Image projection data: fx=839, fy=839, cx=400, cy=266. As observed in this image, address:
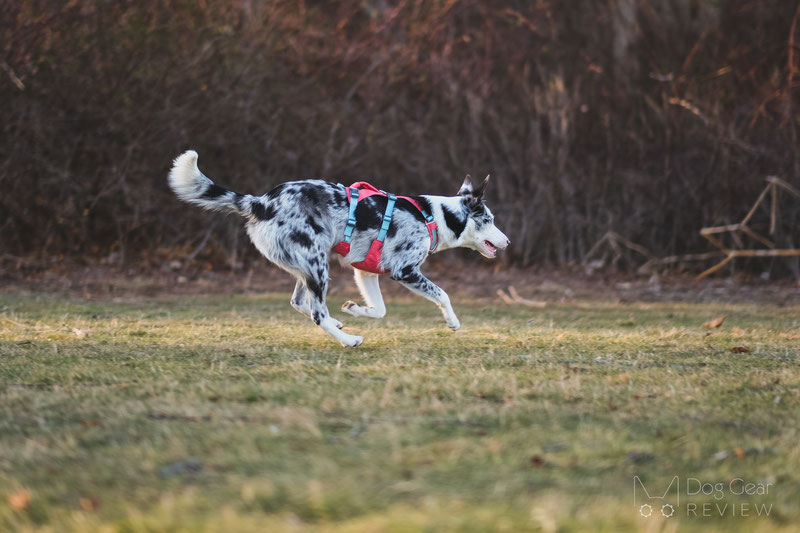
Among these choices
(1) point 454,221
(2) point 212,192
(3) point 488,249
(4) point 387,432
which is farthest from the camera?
(3) point 488,249

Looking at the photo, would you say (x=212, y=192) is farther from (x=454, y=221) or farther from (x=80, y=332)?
(x=454, y=221)

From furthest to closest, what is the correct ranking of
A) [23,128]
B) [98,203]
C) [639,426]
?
[98,203], [23,128], [639,426]

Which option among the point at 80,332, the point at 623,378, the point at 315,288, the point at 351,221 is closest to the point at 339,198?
the point at 351,221

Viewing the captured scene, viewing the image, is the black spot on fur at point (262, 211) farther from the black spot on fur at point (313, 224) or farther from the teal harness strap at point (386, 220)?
the teal harness strap at point (386, 220)

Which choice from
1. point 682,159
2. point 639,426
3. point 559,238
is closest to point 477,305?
point 559,238

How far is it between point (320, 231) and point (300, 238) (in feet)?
0.61

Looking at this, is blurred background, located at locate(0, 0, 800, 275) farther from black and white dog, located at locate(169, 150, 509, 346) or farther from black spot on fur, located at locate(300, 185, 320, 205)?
black spot on fur, located at locate(300, 185, 320, 205)

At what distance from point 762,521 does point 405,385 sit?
2154mm

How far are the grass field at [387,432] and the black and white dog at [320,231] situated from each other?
1.13 feet

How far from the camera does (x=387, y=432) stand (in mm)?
3592

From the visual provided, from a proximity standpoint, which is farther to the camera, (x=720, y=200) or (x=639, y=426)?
(x=720, y=200)

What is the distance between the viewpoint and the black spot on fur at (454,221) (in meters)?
7.28

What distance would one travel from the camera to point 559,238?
591 inches

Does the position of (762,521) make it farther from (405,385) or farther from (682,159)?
(682,159)
